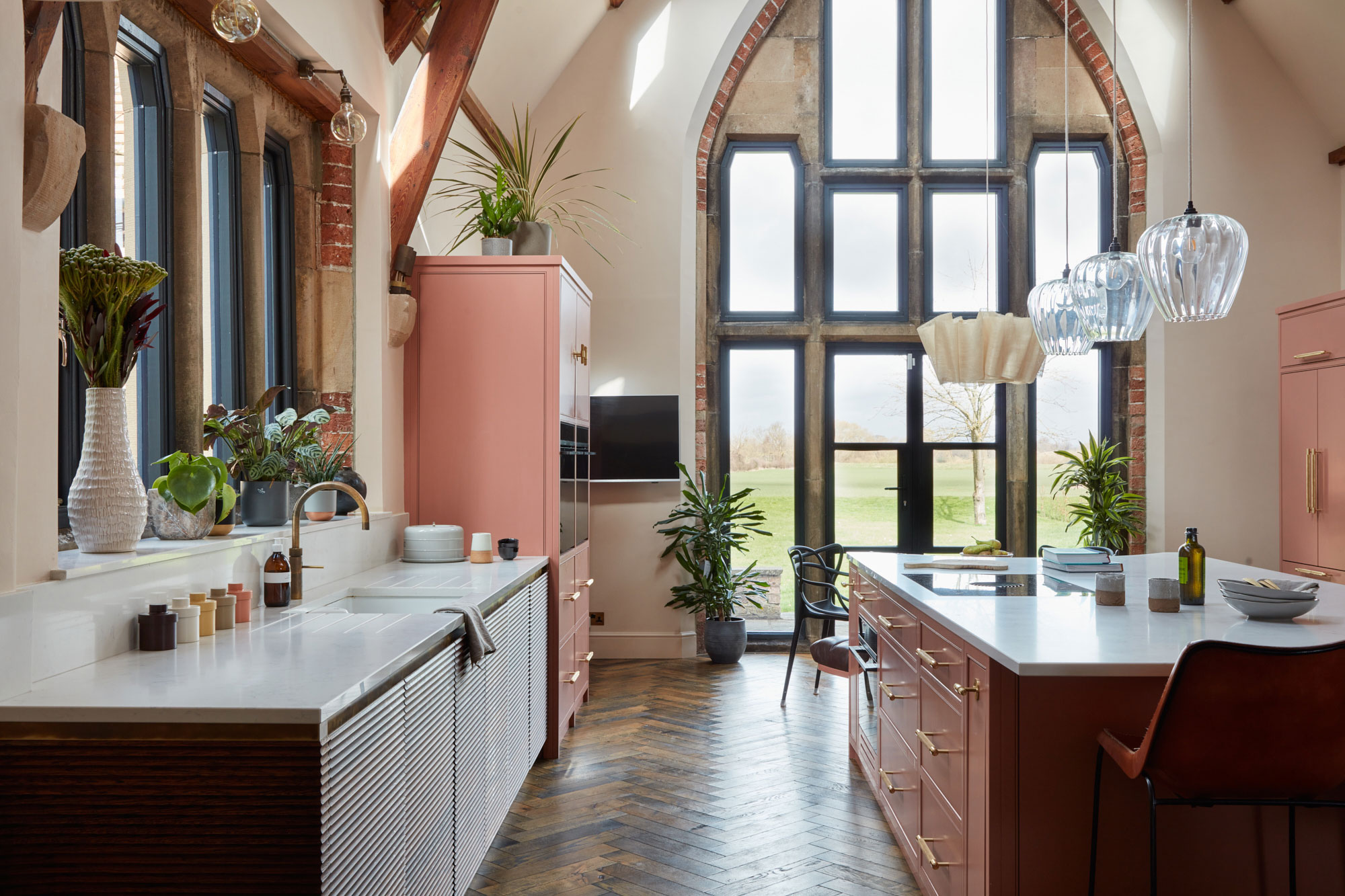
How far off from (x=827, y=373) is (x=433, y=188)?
10.1ft

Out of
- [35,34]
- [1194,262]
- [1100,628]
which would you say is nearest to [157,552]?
[35,34]

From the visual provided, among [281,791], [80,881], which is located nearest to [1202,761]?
[281,791]

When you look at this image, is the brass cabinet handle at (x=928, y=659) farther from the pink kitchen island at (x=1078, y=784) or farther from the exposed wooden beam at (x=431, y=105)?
the exposed wooden beam at (x=431, y=105)

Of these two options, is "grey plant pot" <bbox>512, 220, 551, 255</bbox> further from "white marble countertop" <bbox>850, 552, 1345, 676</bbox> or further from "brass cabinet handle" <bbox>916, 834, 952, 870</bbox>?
"brass cabinet handle" <bbox>916, 834, 952, 870</bbox>

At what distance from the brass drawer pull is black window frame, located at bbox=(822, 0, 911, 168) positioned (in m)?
4.25

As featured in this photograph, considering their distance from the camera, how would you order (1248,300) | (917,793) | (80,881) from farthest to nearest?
(1248,300) < (917,793) < (80,881)

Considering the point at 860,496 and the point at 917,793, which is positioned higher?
the point at 860,496

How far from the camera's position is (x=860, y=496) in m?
6.52

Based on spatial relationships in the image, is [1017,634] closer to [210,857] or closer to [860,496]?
[210,857]

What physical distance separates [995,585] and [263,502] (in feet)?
8.13

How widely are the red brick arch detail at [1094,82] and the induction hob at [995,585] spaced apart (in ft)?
11.8

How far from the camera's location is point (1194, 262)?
2461 mm

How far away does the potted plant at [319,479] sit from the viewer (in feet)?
10.4

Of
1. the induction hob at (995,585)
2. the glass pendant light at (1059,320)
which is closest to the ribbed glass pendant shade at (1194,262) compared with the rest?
the glass pendant light at (1059,320)
